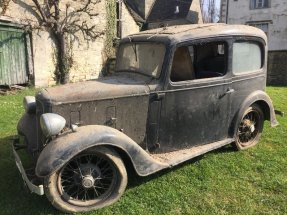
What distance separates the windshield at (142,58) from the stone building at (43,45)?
25.4 feet

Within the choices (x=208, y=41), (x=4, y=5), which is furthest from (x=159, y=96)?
(x=4, y=5)

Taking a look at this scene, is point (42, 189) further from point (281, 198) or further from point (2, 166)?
point (281, 198)

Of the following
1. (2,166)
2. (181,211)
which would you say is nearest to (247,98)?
(181,211)

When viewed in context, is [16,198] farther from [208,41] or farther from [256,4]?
[256,4]

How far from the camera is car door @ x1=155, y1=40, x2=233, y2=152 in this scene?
4391 millimetres

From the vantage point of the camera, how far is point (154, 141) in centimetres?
441

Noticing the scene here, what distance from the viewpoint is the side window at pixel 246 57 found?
493cm

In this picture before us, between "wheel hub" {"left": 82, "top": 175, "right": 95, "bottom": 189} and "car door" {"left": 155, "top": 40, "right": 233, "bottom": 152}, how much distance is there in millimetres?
1133

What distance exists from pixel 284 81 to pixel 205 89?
45.5 feet

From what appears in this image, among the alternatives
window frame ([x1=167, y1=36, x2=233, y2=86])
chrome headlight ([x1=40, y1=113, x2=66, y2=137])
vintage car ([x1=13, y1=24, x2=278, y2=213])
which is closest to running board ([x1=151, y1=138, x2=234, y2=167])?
vintage car ([x1=13, y1=24, x2=278, y2=213])

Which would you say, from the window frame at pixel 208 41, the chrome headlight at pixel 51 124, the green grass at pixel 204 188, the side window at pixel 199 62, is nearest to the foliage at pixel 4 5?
the green grass at pixel 204 188

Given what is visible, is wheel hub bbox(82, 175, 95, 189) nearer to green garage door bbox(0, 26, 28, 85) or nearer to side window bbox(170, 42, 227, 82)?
side window bbox(170, 42, 227, 82)

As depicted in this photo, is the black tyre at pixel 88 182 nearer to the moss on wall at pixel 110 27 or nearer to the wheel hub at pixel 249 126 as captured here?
the wheel hub at pixel 249 126

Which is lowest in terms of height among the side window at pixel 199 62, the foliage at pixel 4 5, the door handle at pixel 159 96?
the door handle at pixel 159 96
